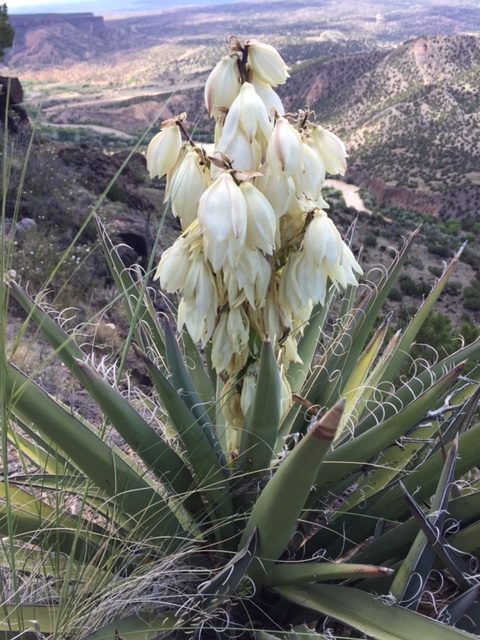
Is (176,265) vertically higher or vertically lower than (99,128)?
higher

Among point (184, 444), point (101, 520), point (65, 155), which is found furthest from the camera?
point (65, 155)

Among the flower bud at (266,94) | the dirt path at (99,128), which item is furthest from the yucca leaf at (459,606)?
the dirt path at (99,128)

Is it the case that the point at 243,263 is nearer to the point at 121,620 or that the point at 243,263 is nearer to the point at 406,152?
the point at 121,620

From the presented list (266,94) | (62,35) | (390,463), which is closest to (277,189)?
(266,94)

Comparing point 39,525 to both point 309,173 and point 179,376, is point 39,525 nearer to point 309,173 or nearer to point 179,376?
point 179,376

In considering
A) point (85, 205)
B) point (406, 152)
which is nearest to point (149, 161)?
point (85, 205)

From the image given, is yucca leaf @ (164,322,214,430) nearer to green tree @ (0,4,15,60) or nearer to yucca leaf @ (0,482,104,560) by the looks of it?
yucca leaf @ (0,482,104,560)

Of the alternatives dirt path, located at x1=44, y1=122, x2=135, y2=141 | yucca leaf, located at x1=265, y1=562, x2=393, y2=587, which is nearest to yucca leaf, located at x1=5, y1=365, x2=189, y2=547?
yucca leaf, located at x1=265, y1=562, x2=393, y2=587
